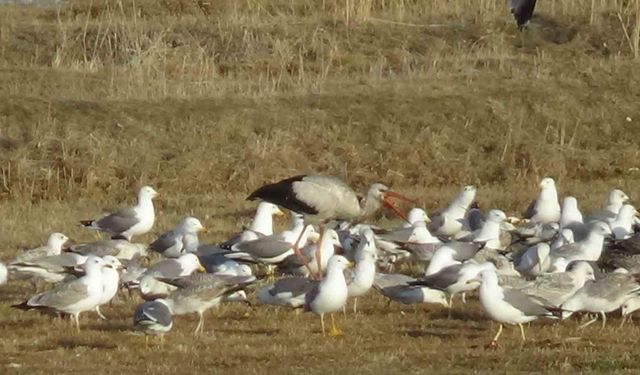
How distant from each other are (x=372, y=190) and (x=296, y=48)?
1071 cm

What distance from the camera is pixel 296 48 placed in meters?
25.1

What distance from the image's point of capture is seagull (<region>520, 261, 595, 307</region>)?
11261 mm

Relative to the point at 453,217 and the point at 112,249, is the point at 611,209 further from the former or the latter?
the point at 112,249

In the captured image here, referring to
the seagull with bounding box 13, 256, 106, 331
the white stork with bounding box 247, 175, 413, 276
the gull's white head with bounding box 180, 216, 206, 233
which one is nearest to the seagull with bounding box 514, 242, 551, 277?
the white stork with bounding box 247, 175, 413, 276

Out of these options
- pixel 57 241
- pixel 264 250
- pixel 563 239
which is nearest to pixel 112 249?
pixel 57 241

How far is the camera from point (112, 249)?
13.6 meters

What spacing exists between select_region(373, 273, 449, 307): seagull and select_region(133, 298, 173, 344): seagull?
208 centimetres

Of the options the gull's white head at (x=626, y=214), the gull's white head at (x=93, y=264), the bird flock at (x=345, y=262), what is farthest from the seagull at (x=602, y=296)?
the gull's white head at (x=626, y=214)

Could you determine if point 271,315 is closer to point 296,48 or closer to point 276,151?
point 276,151

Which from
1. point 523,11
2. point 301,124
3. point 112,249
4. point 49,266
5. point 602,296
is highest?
point 523,11

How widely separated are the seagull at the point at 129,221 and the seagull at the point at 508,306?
5553 millimetres

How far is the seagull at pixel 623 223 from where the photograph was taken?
14.5 m

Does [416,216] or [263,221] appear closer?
[263,221]

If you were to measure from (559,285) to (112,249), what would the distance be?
13.7ft
